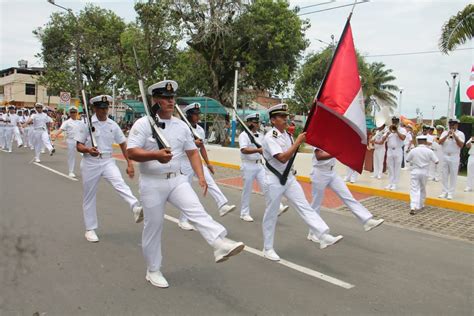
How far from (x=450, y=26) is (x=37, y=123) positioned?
14.9 metres

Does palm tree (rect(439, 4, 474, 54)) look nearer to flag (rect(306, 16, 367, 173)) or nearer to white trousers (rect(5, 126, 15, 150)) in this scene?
flag (rect(306, 16, 367, 173))

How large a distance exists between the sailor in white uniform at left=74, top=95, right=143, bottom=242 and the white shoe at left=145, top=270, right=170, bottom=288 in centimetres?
141

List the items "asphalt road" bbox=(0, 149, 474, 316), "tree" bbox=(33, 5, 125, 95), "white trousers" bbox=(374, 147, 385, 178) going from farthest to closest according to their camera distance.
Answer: "tree" bbox=(33, 5, 125, 95), "white trousers" bbox=(374, 147, 385, 178), "asphalt road" bbox=(0, 149, 474, 316)

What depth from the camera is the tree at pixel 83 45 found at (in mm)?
37469

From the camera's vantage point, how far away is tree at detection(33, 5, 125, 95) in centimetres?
3747

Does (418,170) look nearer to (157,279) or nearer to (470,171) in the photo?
(470,171)

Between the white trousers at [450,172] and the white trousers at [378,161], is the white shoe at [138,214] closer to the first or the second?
the white trousers at [450,172]

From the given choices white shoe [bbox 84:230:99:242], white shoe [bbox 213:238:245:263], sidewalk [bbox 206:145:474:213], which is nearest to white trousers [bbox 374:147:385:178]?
sidewalk [bbox 206:145:474:213]

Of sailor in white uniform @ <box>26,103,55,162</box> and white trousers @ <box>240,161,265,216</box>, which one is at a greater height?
sailor in white uniform @ <box>26,103,55,162</box>

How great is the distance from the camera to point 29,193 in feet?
28.3

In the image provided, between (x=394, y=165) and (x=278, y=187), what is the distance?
6887 millimetres

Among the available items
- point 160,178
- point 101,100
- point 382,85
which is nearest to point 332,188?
point 160,178

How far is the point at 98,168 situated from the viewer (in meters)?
5.88

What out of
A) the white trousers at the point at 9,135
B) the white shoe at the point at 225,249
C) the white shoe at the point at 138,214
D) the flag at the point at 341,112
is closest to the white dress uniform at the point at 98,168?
the white shoe at the point at 138,214
